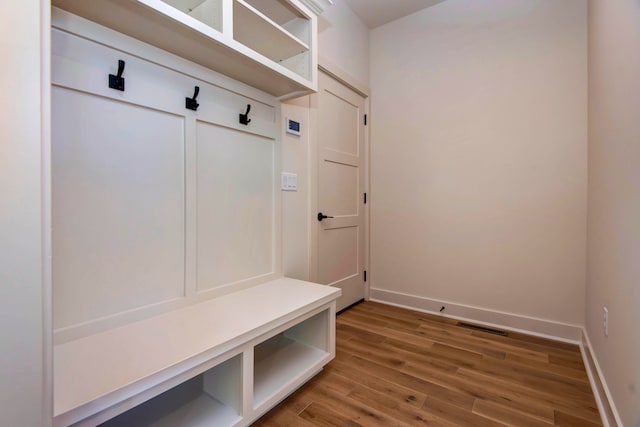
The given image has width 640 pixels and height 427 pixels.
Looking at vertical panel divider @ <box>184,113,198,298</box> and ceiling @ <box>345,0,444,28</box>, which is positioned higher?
ceiling @ <box>345,0,444,28</box>

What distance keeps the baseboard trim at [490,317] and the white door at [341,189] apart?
358mm

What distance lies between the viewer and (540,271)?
233 centimetres

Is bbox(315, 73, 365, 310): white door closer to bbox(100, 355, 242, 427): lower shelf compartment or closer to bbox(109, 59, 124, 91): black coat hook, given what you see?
bbox(100, 355, 242, 427): lower shelf compartment

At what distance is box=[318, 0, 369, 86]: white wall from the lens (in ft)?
8.14

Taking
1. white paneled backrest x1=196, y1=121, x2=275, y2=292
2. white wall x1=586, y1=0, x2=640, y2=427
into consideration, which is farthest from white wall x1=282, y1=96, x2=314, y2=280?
white wall x1=586, y1=0, x2=640, y2=427

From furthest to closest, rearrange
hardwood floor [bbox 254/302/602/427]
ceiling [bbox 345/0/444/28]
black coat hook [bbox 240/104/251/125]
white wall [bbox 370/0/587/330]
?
1. ceiling [bbox 345/0/444/28]
2. white wall [bbox 370/0/587/330]
3. black coat hook [bbox 240/104/251/125]
4. hardwood floor [bbox 254/302/602/427]

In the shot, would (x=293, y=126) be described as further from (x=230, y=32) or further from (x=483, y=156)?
(x=483, y=156)

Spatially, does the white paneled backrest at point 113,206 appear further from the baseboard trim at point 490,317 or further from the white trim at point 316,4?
the baseboard trim at point 490,317

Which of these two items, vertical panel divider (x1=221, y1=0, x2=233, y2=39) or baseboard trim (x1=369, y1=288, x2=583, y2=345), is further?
baseboard trim (x1=369, y1=288, x2=583, y2=345)

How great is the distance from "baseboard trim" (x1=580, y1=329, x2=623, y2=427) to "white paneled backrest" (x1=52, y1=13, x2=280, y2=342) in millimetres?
1849

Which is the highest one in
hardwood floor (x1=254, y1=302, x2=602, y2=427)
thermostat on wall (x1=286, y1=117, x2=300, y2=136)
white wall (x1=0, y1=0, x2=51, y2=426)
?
thermostat on wall (x1=286, y1=117, x2=300, y2=136)

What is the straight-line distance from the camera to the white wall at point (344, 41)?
2.48m

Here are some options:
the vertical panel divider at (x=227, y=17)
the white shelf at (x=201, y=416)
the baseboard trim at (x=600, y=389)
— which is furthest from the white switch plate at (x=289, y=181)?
the baseboard trim at (x=600, y=389)

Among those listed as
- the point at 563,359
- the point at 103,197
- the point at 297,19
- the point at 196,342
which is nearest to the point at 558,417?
the point at 563,359
